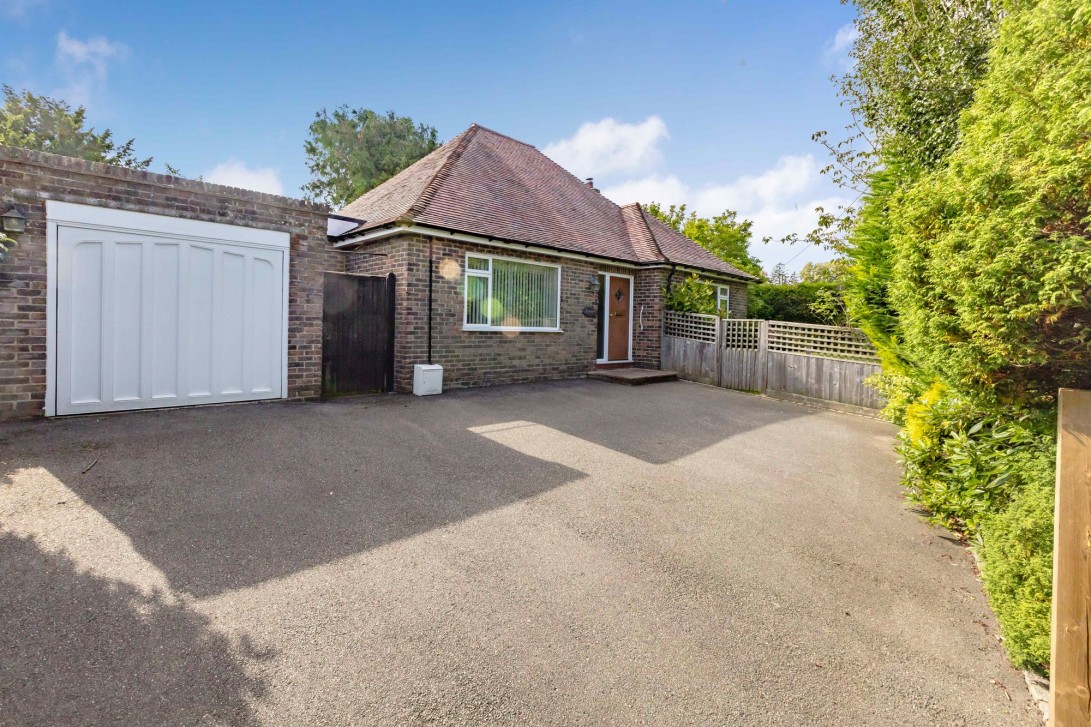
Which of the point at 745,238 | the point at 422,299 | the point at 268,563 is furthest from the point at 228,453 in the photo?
the point at 745,238

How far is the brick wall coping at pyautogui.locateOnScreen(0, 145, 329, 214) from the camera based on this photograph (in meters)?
5.64

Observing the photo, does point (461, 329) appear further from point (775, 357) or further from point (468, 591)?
point (468, 591)

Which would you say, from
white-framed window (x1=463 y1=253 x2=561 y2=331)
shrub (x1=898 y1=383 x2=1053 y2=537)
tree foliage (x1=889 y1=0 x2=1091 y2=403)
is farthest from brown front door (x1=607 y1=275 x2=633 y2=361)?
tree foliage (x1=889 y1=0 x2=1091 y2=403)

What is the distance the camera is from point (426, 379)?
8.63m

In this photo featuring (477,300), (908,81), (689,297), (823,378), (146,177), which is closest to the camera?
(908,81)

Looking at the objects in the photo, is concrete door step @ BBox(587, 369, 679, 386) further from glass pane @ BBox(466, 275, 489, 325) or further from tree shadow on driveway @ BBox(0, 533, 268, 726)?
tree shadow on driveway @ BBox(0, 533, 268, 726)

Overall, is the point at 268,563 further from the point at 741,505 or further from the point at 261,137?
the point at 261,137

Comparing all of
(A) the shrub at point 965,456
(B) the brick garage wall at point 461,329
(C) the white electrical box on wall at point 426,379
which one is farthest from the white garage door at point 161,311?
(A) the shrub at point 965,456

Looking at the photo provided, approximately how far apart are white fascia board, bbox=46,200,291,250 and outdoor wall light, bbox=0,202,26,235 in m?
0.24

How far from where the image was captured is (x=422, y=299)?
8.83m

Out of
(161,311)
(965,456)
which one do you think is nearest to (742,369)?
(965,456)

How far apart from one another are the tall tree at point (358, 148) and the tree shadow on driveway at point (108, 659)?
28391mm

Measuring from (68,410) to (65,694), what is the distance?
5954 millimetres

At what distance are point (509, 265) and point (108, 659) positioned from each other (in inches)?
355
